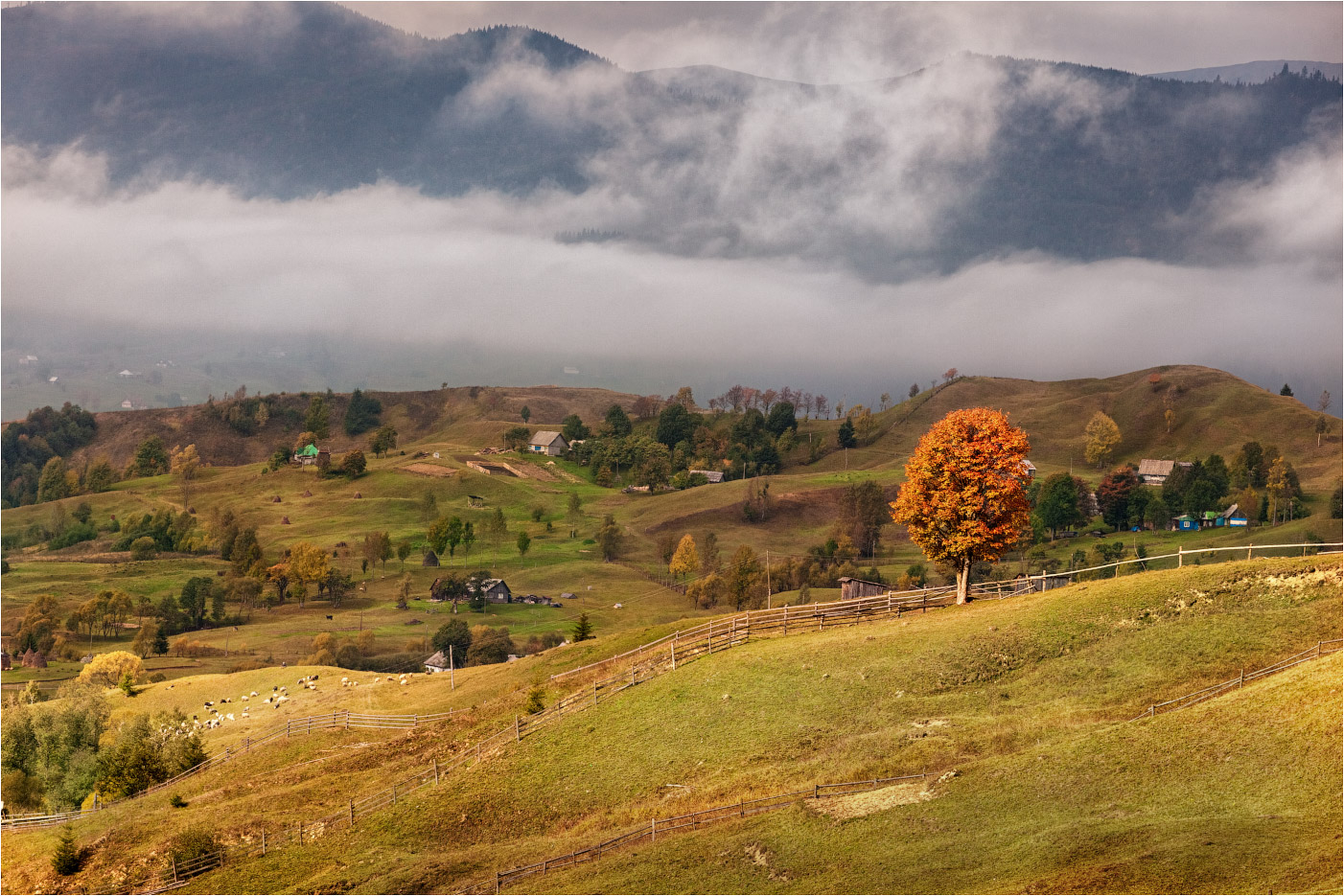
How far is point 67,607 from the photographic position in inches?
7416

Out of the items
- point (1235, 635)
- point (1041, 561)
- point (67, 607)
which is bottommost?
point (67, 607)

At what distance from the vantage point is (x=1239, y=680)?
4328cm

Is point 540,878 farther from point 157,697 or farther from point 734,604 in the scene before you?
point 734,604

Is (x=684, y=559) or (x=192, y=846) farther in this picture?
(x=684, y=559)

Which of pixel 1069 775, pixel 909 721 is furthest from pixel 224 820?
pixel 1069 775

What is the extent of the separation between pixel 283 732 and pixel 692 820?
4422cm

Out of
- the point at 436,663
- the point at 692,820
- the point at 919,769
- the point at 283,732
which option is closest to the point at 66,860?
the point at 283,732

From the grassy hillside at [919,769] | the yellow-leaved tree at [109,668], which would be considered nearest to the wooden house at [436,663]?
the yellow-leaved tree at [109,668]

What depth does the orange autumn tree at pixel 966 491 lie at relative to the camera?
67.2m

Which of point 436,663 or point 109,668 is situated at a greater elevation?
point 436,663

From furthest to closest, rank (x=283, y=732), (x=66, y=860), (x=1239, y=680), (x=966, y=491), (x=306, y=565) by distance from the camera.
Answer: (x=306, y=565), (x=283, y=732), (x=966, y=491), (x=66, y=860), (x=1239, y=680)

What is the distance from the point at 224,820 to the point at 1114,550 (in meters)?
143

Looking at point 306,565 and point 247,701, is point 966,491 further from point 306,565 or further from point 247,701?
point 306,565

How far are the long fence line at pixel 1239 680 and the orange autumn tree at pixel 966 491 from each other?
22673 mm
